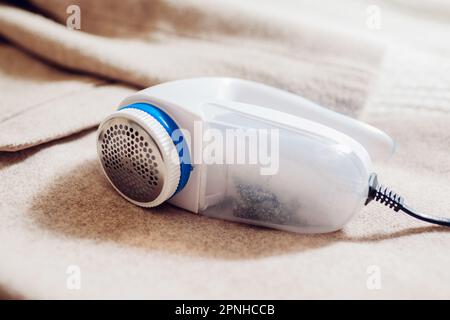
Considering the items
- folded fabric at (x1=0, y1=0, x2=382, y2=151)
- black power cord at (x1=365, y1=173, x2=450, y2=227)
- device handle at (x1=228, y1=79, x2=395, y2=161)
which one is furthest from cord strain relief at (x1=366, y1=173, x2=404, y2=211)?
folded fabric at (x1=0, y1=0, x2=382, y2=151)

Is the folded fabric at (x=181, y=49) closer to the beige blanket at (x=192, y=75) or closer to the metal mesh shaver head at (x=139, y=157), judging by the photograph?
the beige blanket at (x=192, y=75)

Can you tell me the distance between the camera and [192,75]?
2.38ft

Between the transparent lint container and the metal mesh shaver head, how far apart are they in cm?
4

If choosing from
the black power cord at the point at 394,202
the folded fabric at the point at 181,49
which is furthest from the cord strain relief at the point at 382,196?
the folded fabric at the point at 181,49

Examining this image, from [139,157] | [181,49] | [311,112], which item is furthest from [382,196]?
[181,49]

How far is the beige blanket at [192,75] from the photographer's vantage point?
0.43 meters

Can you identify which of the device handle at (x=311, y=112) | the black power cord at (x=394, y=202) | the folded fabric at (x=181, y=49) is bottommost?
the black power cord at (x=394, y=202)

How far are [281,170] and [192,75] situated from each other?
0.29 m

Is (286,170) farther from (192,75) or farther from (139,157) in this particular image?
(192,75)

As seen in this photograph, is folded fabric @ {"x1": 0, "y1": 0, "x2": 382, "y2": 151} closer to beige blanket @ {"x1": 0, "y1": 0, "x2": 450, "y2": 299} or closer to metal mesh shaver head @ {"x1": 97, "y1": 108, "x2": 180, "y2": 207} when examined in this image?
beige blanket @ {"x1": 0, "y1": 0, "x2": 450, "y2": 299}

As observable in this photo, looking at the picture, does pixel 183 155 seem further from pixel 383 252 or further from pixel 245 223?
pixel 383 252

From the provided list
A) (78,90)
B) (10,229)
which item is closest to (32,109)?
(78,90)

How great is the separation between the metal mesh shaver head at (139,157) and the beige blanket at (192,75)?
26 millimetres

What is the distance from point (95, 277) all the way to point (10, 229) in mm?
114
